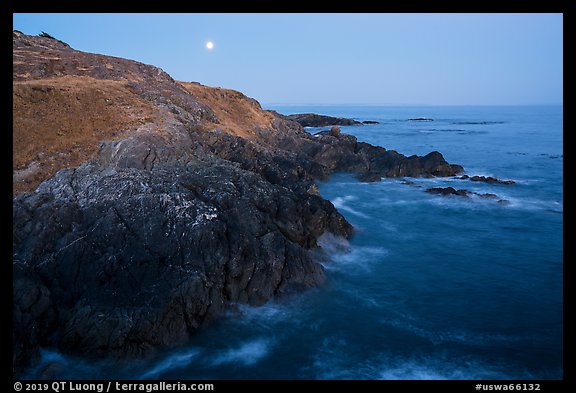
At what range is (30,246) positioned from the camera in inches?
635

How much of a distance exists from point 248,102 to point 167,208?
138 ft

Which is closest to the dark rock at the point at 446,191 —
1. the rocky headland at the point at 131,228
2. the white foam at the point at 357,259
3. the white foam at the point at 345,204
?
the white foam at the point at 345,204

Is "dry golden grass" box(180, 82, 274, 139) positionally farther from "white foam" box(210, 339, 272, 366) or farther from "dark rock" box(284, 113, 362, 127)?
"dark rock" box(284, 113, 362, 127)

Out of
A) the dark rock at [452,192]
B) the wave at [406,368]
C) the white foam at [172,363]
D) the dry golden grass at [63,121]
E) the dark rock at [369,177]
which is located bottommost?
the wave at [406,368]

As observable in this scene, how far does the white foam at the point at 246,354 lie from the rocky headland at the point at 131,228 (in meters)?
1.72

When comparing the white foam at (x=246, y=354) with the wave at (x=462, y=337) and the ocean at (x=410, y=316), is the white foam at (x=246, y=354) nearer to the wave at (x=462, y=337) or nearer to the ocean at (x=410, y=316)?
the ocean at (x=410, y=316)

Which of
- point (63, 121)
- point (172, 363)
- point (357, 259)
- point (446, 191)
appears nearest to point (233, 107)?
point (63, 121)

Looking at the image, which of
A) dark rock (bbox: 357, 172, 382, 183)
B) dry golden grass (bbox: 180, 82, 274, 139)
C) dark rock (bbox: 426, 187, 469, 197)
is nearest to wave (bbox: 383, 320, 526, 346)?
dark rock (bbox: 426, 187, 469, 197)

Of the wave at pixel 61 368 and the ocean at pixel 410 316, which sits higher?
the wave at pixel 61 368

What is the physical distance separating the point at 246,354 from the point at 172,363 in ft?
8.85

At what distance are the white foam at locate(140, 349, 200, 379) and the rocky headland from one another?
601 millimetres

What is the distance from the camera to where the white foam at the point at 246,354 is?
14.4 m

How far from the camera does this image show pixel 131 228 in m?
17.2
